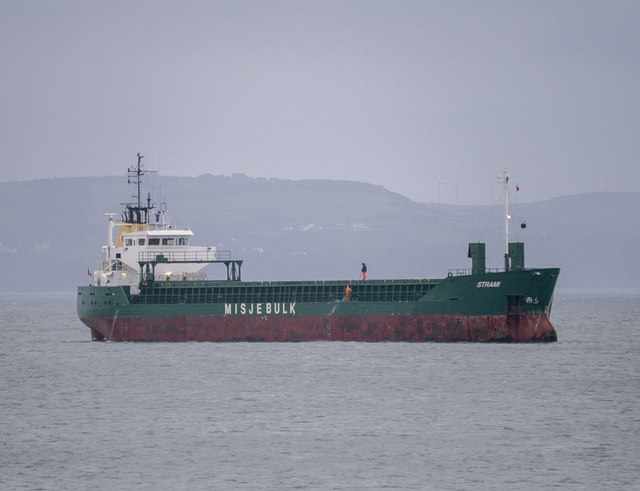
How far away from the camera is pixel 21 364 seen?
192 feet

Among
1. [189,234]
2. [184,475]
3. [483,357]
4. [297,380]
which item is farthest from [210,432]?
[189,234]

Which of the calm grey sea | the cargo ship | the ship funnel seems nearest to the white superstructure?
the cargo ship

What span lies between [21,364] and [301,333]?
51.0 feet

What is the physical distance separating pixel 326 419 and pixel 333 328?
23.2 metres

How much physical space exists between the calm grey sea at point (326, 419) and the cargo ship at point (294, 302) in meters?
1.41

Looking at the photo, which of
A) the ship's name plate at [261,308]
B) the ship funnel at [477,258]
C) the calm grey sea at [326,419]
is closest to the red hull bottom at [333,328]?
the ship's name plate at [261,308]

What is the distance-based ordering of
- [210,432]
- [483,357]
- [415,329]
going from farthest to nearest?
[415,329]
[483,357]
[210,432]

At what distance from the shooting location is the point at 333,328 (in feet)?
197

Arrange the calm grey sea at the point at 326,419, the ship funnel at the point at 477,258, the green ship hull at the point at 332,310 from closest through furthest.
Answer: the calm grey sea at the point at 326,419, the green ship hull at the point at 332,310, the ship funnel at the point at 477,258

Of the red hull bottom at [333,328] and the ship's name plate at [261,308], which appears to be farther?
the ship's name plate at [261,308]

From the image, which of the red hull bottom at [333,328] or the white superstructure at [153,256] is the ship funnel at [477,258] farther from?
the white superstructure at [153,256]

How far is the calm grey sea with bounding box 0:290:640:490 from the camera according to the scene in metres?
28.9

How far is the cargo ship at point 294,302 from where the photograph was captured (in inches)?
2196

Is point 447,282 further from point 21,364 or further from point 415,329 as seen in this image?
point 21,364
